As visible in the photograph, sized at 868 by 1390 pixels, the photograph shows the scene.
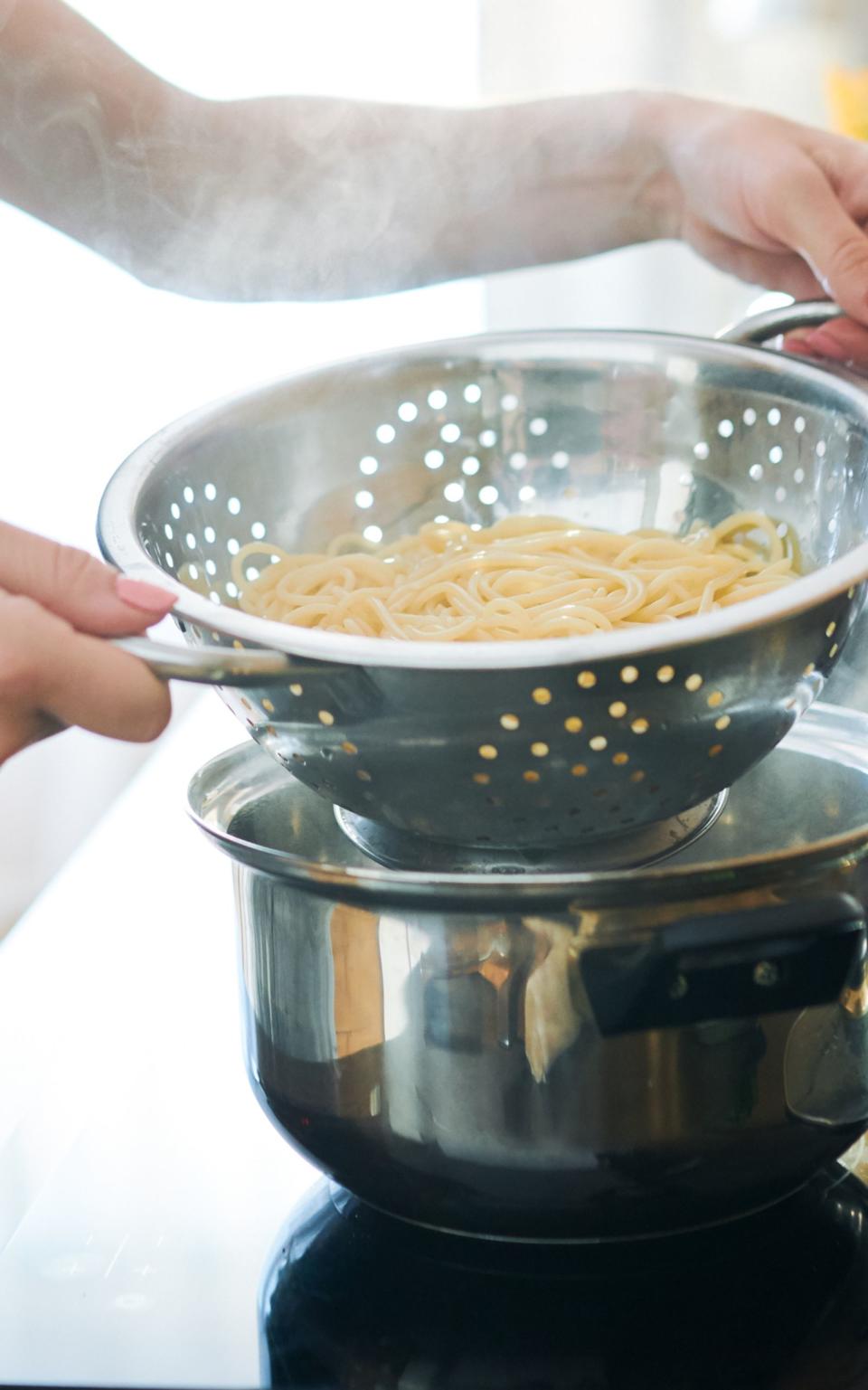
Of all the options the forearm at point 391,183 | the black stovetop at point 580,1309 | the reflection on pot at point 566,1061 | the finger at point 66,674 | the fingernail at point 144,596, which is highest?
the forearm at point 391,183

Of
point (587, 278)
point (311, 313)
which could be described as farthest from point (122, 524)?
point (587, 278)

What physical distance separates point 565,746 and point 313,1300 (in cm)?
27

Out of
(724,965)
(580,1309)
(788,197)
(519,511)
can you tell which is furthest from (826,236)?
(580,1309)

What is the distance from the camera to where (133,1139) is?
71 centimetres

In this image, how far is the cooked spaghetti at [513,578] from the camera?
74cm

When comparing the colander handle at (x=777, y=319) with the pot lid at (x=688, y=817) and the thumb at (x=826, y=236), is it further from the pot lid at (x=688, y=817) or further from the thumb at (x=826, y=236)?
the pot lid at (x=688, y=817)

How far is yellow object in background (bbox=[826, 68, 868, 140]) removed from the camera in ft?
6.20

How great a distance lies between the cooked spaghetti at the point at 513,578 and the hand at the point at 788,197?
167mm

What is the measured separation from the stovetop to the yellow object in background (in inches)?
64.5

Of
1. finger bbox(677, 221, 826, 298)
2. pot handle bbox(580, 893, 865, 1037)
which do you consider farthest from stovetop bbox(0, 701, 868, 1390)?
finger bbox(677, 221, 826, 298)

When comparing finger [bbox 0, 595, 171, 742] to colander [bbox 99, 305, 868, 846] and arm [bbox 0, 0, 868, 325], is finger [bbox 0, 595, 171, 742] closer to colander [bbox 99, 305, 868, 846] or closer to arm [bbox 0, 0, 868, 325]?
colander [bbox 99, 305, 868, 846]

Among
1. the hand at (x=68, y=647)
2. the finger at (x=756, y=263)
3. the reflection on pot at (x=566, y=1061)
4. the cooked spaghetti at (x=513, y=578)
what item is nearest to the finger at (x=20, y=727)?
the hand at (x=68, y=647)

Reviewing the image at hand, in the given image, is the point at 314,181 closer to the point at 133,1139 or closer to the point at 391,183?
the point at 391,183

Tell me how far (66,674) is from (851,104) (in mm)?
1793
